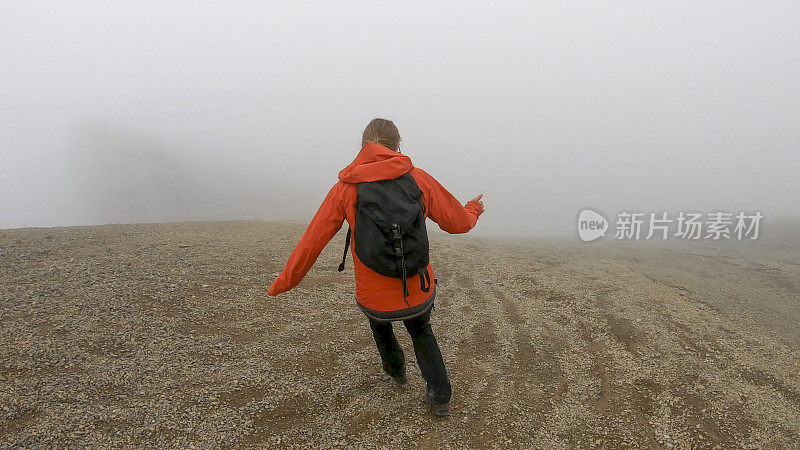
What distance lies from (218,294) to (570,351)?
5.65 m

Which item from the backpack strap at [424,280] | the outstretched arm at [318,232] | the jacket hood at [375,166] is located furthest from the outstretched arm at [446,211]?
the outstretched arm at [318,232]

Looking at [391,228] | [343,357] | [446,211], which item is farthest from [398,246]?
[343,357]

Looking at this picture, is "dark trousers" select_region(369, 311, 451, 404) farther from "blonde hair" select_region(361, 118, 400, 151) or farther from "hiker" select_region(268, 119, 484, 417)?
"blonde hair" select_region(361, 118, 400, 151)

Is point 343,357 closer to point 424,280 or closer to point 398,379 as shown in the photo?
point 398,379

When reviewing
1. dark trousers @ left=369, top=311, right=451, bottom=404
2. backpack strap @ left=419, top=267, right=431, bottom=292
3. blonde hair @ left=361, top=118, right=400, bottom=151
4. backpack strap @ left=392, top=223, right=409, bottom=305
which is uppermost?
blonde hair @ left=361, top=118, right=400, bottom=151

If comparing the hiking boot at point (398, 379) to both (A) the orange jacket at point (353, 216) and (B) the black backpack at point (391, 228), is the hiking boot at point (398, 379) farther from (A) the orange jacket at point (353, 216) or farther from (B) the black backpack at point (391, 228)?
(B) the black backpack at point (391, 228)

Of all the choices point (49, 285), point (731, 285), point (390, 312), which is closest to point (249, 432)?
point (390, 312)

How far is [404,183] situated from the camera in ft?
13.3

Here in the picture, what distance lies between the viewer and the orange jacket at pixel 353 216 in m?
4.02

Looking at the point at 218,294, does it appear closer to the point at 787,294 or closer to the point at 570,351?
the point at 570,351

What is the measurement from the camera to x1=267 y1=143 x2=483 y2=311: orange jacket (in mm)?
4020

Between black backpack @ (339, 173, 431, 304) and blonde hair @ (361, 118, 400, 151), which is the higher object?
blonde hair @ (361, 118, 400, 151)

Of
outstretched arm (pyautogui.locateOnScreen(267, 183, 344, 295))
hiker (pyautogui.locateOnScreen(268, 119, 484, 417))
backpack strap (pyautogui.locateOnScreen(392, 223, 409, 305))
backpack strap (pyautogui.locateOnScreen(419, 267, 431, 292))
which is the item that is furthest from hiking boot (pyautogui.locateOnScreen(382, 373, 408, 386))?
outstretched arm (pyautogui.locateOnScreen(267, 183, 344, 295))

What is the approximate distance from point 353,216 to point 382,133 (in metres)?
0.82
